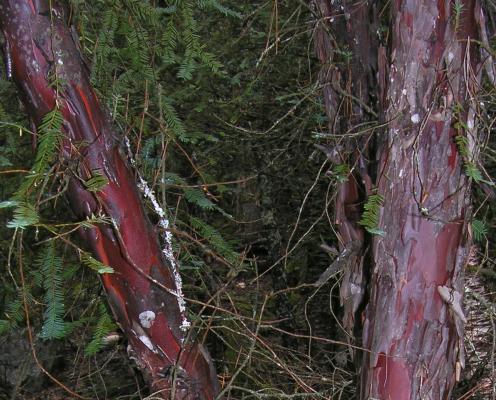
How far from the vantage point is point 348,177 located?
2414 millimetres

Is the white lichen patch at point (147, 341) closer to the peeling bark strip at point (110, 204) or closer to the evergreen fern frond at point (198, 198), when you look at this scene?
the peeling bark strip at point (110, 204)

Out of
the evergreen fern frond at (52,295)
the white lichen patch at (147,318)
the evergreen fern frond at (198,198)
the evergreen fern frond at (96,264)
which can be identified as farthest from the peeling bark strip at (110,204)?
the evergreen fern frond at (198,198)

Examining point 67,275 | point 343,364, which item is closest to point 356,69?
point 67,275

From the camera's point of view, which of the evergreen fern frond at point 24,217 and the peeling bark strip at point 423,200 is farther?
the peeling bark strip at point 423,200

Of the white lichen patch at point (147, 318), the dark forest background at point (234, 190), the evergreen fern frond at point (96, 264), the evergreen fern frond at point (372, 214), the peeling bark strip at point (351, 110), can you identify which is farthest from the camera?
the dark forest background at point (234, 190)

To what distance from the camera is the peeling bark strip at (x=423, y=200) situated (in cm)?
209

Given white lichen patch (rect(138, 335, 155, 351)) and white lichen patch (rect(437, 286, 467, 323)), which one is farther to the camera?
white lichen patch (rect(437, 286, 467, 323))

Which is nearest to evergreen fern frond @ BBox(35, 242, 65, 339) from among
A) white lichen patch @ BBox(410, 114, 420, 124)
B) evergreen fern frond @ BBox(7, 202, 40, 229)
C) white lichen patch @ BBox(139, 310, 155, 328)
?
white lichen patch @ BBox(139, 310, 155, 328)

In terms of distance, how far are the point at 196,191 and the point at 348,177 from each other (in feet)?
2.15

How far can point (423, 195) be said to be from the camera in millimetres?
2129

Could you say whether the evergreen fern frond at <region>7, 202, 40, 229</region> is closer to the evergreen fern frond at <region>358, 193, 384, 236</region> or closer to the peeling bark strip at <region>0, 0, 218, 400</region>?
the peeling bark strip at <region>0, 0, 218, 400</region>

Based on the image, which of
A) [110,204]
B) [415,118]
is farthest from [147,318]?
[415,118]

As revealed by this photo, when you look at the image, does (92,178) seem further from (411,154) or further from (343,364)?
(343,364)

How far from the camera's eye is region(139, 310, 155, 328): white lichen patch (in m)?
2.02
